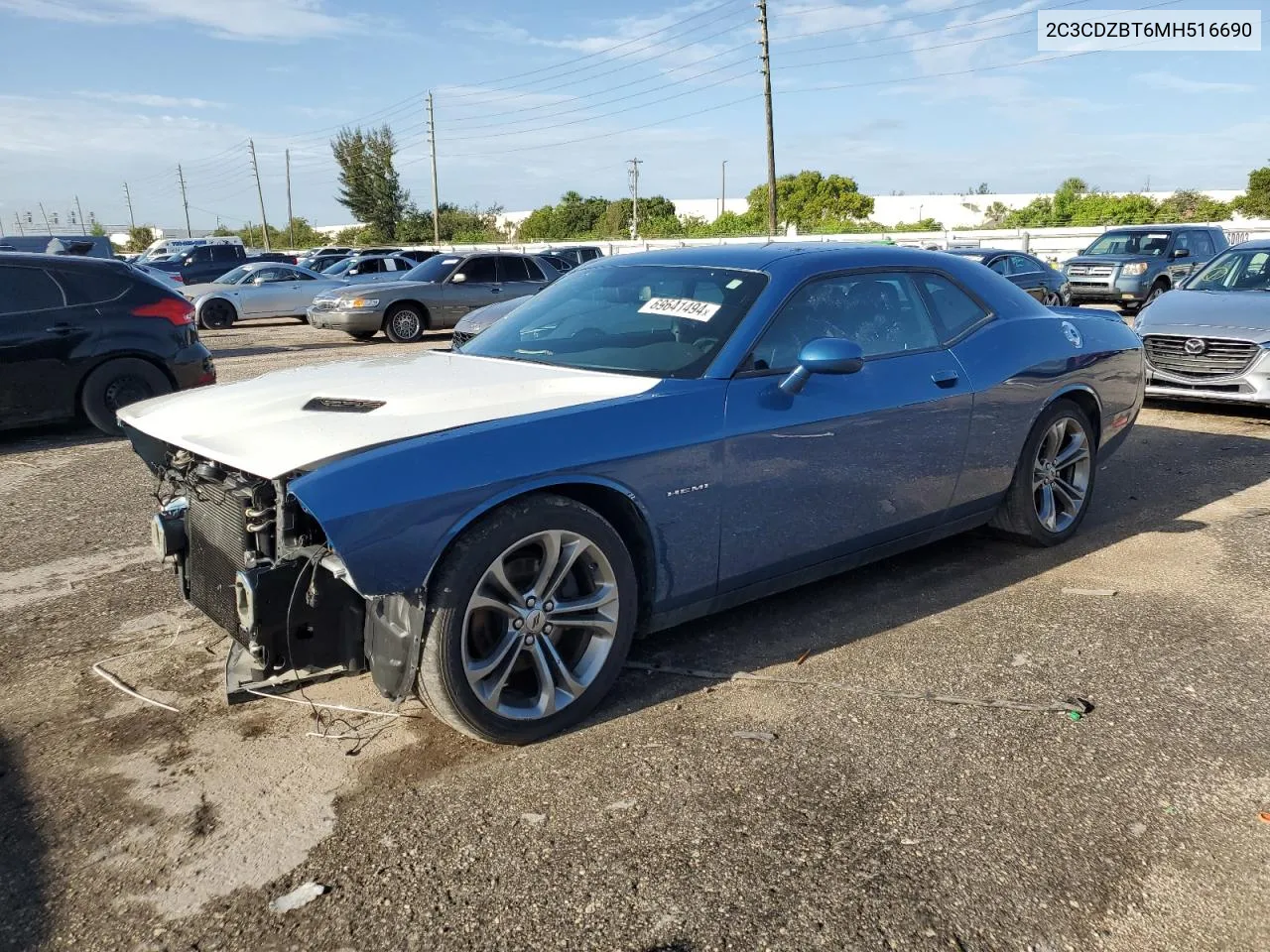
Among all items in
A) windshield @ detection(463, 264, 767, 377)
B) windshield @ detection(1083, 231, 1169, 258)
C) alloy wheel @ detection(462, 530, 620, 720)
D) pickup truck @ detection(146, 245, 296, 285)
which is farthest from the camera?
pickup truck @ detection(146, 245, 296, 285)

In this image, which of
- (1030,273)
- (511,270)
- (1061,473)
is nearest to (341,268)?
(511,270)

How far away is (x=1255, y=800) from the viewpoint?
2.84 m

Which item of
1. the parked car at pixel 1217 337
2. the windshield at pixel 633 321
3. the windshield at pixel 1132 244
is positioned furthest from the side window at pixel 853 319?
the windshield at pixel 1132 244

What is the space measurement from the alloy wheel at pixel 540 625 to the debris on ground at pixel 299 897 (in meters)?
0.71

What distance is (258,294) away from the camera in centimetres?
2064

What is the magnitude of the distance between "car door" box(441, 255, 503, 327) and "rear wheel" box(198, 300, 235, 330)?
627cm

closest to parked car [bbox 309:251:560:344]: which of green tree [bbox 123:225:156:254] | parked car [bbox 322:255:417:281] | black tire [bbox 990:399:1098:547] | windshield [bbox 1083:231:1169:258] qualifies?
parked car [bbox 322:255:417:281]

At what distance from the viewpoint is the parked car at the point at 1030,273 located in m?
15.9

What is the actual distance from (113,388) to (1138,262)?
57.4 feet

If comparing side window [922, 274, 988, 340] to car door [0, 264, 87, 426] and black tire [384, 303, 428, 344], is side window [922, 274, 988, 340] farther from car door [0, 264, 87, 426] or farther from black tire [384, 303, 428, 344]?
black tire [384, 303, 428, 344]

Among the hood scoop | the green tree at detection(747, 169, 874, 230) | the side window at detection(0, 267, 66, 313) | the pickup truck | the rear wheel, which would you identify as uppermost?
the green tree at detection(747, 169, 874, 230)

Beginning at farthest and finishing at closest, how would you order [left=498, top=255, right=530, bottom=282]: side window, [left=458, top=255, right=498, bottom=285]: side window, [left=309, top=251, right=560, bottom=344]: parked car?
[left=498, top=255, right=530, bottom=282]: side window, [left=458, top=255, right=498, bottom=285]: side window, [left=309, top=251, right=560, bottom=344]: parked car

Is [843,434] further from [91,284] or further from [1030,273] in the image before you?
[1030,273]

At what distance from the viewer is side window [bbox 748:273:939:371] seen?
3797mm
